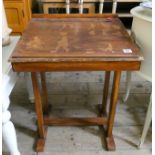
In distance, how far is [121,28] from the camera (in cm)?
127

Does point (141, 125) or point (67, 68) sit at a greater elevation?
point (67, 68)

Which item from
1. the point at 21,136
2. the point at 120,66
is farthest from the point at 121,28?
the point at 21,136

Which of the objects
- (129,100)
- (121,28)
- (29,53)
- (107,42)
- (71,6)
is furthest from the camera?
(71,6)

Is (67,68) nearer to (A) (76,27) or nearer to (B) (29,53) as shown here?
(B) (29,53)

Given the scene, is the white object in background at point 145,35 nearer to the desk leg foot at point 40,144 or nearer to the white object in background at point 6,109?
the desk leg foot at point 40,144

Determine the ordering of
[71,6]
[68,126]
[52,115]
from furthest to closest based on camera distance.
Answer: [71,6] < [52,115] < [68,126]

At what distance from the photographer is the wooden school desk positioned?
3.26 ft

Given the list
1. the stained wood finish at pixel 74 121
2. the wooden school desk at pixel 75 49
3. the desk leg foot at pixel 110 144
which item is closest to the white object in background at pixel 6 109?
the wooden school desk at pixel 75 49

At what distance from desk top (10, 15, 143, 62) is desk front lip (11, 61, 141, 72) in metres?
0.03

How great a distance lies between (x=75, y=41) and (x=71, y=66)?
Answer: 18 centimetres

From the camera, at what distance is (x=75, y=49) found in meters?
1.05

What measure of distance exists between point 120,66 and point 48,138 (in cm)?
74

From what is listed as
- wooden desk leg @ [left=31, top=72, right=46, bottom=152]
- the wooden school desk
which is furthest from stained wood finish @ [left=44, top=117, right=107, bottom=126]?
wooden desk leg @ [left=31, top=72, right=46, bottom=152]

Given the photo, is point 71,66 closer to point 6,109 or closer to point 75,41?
point 75,41
